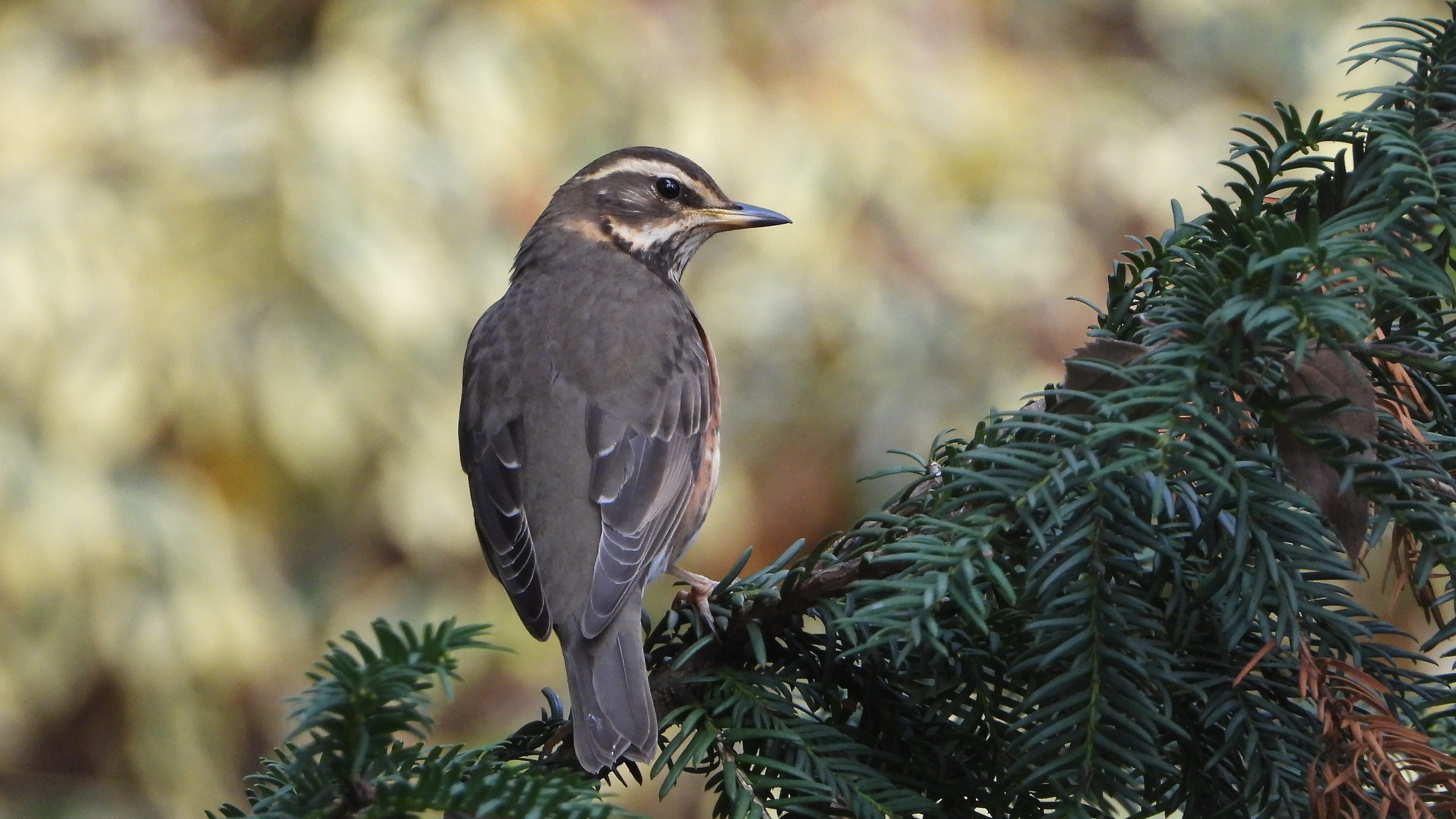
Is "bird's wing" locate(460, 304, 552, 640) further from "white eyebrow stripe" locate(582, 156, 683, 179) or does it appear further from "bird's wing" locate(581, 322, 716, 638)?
"white eyebrow stripe" locate(582, 156, 683, 179)

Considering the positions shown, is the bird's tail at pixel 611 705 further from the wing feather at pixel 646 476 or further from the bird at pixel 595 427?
the wing feather at pixel 646 476

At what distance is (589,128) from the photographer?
4281 millimetres

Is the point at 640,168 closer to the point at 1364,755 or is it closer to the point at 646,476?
the point at 646,476

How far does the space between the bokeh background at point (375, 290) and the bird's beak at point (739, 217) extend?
0.85m

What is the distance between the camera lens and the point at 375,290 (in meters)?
3.78

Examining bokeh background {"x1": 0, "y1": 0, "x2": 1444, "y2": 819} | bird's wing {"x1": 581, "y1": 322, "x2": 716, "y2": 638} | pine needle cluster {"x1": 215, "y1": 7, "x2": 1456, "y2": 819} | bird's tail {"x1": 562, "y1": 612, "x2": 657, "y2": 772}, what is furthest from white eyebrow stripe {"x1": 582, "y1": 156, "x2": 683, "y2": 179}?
pine needle cluster {"x1": 215, "y1": 7, "x2": 1456, "y2": 819}

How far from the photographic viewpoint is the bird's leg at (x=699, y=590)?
173 centimetres

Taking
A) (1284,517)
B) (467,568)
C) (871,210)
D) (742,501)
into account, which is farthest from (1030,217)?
(1284,517)

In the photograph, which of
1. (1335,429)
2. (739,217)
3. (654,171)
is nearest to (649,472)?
(739,217)

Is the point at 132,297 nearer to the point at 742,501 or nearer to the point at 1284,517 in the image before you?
the point at 742,501

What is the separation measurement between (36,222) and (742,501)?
91.2 inches

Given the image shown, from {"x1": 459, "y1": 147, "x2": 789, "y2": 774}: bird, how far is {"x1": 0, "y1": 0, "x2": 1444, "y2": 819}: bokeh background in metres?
0.89

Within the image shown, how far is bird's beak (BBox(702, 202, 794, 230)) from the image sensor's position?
10.3 feet

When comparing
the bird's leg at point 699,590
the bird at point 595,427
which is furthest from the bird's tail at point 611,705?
the bird's leg at point 699,590
